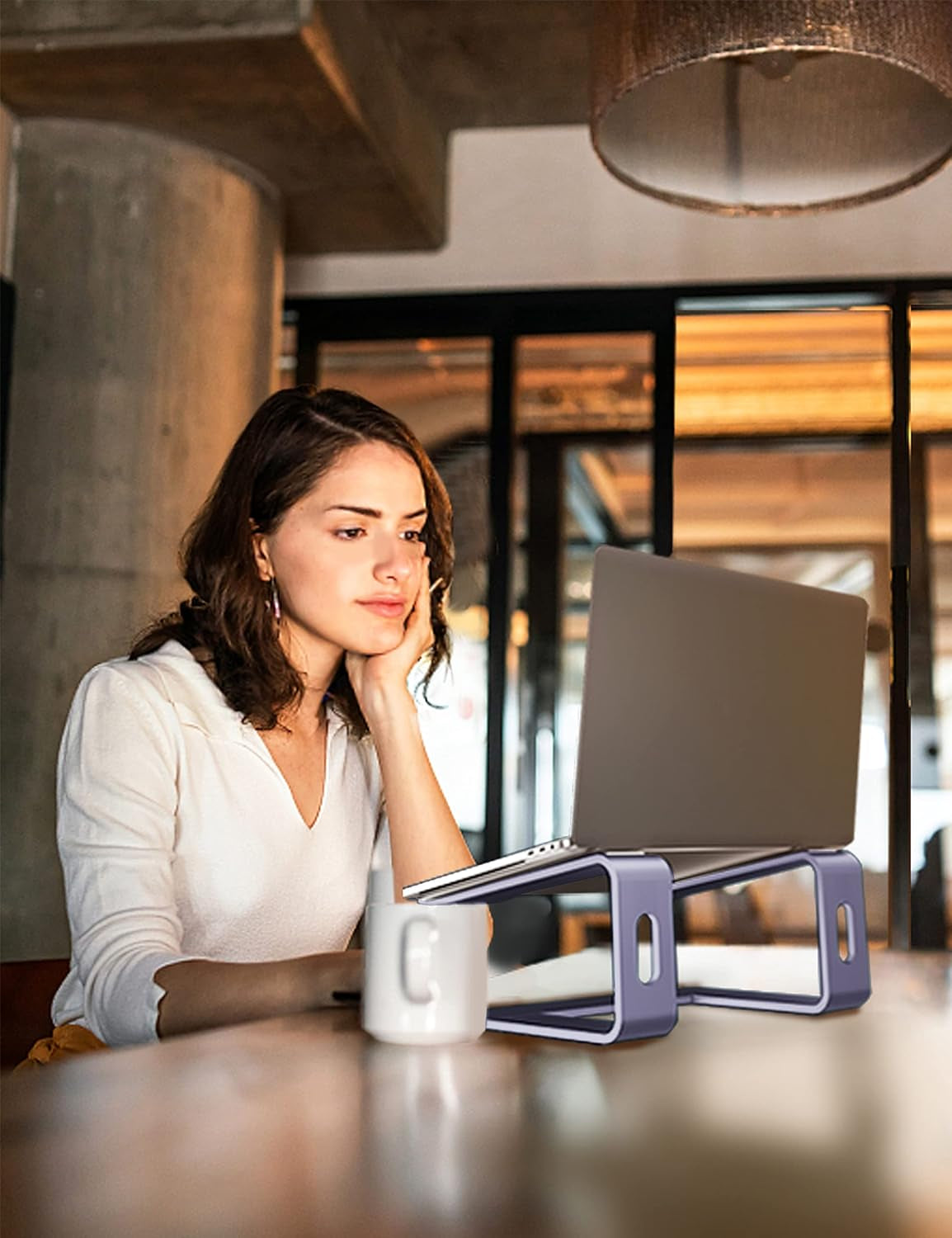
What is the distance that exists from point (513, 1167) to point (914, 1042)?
568mm

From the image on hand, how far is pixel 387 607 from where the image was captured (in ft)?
6.65

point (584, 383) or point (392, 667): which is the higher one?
point (584, 383)

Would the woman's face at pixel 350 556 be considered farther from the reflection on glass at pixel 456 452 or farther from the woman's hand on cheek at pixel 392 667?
the reflection on glass at pixel 456 452

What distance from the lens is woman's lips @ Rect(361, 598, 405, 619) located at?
6.60 feet

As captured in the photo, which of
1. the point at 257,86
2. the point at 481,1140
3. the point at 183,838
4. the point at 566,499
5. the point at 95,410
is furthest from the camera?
the point at 566,499

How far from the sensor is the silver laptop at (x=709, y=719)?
1.13 metres

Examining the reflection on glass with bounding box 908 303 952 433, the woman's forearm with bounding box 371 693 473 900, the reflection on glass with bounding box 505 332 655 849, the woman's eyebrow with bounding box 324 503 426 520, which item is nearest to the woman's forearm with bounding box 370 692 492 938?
the woman's forearm with bounding box 371 693 473 900

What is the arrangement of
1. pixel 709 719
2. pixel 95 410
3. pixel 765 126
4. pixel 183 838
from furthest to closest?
pixel 95 410 < pixel 765 126 < pixel 183 838 < pixel 709 719

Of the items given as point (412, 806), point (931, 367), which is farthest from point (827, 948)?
point (931, 367)

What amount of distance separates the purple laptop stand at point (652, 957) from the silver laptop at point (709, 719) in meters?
0.02

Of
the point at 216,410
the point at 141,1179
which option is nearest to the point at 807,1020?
the point at 141,1179

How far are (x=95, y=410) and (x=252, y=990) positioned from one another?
9.25 ft

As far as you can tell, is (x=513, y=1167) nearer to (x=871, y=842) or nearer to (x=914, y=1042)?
(x=914, y=1042)

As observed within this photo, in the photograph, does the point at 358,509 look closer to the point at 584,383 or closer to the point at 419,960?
the point at 419,960
